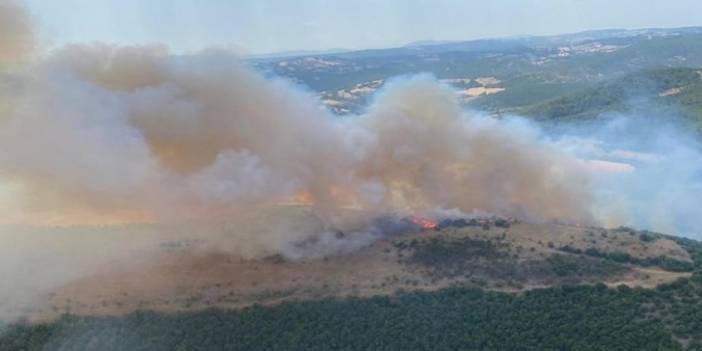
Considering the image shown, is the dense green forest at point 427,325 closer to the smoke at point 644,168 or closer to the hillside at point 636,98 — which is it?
the smoke at point 644,168

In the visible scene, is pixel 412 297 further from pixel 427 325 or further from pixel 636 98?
pixel 636 98

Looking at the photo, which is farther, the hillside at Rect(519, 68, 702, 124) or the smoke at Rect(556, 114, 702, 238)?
the hillside at Rect(519, 68, 702, 124)

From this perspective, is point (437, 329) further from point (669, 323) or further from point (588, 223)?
point (588, 223)

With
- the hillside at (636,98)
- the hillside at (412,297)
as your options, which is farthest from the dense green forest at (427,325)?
the hillside at (636,98)

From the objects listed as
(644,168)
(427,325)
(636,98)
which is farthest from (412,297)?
(636,98)

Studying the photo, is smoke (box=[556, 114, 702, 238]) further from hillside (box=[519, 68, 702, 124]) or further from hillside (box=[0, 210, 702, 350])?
hillside (box=[0, 210, 702, 350])

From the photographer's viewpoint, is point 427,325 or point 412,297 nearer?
point 427,325

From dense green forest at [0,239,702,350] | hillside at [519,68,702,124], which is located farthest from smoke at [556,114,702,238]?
dense green forest at [0,239,702,350]

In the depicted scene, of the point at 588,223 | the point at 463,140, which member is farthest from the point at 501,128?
the point at 588,223
